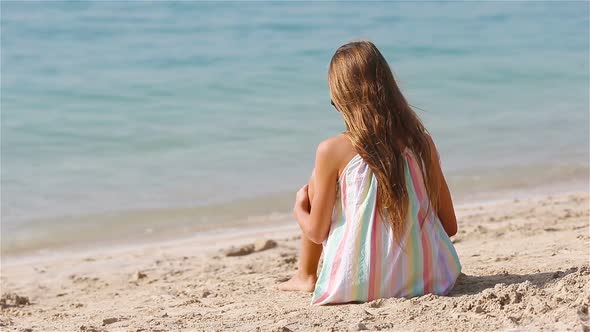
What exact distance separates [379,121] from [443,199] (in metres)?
0.49

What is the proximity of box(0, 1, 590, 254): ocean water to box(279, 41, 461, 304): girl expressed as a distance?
254 mm

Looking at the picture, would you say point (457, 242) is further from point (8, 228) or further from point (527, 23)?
point (527, 23)

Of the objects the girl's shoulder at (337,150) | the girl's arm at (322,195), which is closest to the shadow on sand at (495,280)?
the girl's arm at (322,195)

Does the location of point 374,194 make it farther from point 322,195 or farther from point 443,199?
point 443,199

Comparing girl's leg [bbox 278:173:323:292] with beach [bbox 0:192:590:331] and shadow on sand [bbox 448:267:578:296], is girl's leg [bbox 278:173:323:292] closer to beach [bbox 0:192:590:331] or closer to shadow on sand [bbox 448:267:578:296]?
beach [bbox 0:192:590:331]

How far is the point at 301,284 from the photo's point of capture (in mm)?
4152

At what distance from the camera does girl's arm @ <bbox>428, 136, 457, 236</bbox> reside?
11.8ft

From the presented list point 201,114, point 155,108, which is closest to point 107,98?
point 155,108

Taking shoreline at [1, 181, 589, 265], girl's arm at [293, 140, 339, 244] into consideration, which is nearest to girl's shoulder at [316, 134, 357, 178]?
girl's arm at [293, 140, 339, 244]

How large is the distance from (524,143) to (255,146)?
9.01 ft

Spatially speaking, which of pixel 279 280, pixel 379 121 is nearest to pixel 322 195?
pixel 379 121

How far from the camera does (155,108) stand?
35.4 ft

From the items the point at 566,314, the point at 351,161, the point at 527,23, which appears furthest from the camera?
the point at 527,23

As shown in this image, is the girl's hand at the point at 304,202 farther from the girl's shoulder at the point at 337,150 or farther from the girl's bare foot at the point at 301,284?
the girl's bare foot at the point at 301,284
